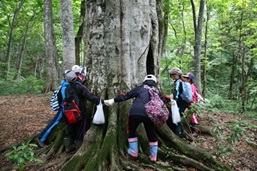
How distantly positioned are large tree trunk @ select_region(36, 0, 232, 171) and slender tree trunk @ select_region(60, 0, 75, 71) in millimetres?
3023

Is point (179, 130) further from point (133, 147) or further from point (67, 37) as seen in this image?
point (67, 37)

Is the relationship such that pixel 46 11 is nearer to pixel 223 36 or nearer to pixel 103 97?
pixel 103 97

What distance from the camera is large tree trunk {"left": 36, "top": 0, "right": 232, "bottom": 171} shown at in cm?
485

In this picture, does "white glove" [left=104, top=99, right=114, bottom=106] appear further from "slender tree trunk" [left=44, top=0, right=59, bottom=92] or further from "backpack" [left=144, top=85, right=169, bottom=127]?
"slender tree trunk" [left=44, top=0, right=59, bottom=92]

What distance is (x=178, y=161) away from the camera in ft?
16.1

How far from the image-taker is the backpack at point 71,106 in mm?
5000

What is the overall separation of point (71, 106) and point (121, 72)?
A: 125 cm

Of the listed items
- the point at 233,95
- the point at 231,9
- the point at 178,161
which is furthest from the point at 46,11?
the point at 233,95

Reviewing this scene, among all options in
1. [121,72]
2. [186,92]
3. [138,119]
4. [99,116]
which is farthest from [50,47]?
[138,119]

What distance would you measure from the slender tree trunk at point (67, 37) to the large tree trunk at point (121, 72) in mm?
3023

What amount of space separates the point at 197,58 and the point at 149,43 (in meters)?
8.34

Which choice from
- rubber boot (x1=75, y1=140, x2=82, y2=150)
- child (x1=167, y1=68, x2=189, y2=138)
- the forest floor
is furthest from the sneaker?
child (x1=167, y1=68, x2=189, y2=138)

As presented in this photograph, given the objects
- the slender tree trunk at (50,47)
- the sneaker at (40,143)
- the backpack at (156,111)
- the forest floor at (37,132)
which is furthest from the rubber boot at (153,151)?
the slender tree trunk at (50,47)

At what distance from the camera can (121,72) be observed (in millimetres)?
5355
